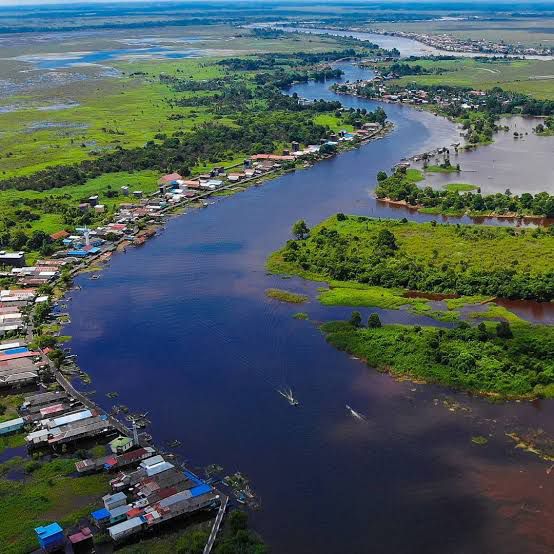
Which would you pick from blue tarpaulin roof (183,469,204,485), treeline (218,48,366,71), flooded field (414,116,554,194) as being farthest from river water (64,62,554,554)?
treeline (218,48,366,71)

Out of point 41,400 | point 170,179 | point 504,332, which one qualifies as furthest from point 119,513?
point 170,179

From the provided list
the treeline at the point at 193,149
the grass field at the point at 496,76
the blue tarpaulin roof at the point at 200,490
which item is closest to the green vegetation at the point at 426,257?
the blue tarpaulin roof at the point at 200,490

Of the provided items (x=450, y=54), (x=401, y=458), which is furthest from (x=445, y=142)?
(x=450, y=54)

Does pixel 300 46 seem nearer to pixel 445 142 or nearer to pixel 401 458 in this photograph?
pixel 445 142

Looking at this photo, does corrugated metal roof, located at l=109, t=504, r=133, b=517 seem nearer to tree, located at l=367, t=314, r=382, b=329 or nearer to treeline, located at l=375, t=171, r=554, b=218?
tree, located at l=367, t=314, r=382, b=329

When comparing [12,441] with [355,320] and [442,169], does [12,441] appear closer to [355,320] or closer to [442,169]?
[355,320]

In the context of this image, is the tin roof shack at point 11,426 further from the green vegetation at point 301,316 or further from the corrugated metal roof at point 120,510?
the green vegetation at point 301,316
